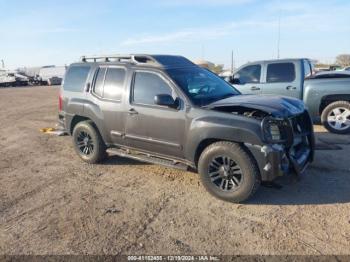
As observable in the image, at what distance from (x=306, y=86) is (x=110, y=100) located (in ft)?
16.9

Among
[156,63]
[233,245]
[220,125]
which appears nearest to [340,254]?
[233,245]

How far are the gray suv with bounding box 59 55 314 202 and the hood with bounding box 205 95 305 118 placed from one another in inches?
0.6

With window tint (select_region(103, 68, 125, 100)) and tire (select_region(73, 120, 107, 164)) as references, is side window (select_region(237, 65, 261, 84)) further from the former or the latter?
tire (select_region(73, 120, 107, 164))

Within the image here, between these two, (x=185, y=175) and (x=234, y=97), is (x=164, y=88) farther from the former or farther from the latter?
(x=185, y=175)

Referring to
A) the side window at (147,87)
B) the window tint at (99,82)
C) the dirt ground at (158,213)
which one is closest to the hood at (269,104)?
the side window at (147,87)

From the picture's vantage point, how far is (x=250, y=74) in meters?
9.44

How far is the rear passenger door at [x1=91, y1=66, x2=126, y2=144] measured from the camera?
5680 mm

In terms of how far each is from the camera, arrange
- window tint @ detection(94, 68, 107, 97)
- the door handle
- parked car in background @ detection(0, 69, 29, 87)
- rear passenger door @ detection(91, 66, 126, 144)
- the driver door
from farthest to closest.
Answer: parked car in background @ detection(0, 69, 29, 87) < window tint @ detection(94, 68, 107, 97) < rear passenger door @ detection(91, 66, 126, 144) < the door handle < the driver door

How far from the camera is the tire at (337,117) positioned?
8195 millimetres

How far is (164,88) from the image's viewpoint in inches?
202

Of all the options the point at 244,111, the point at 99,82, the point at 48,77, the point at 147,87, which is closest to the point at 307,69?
the point at 244,111

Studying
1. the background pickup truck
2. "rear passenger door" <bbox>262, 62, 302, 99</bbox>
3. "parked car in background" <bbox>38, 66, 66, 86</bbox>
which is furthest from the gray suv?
"parked car in background" <bbox>38, 66, 66, 86</bbox>

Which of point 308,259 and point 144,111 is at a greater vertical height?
point 144,111

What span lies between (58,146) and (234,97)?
183 inches
